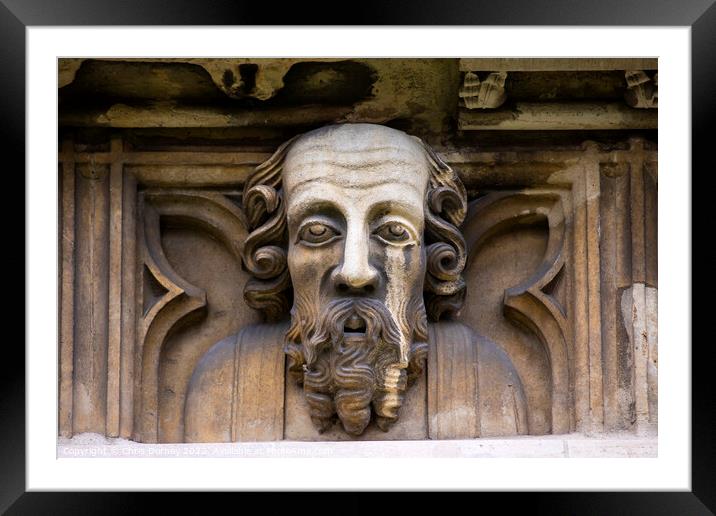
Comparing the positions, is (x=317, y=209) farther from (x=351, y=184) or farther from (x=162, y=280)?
(x=162, y=280)

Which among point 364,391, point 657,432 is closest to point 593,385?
point 657,432

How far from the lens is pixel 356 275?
8438 millimetres

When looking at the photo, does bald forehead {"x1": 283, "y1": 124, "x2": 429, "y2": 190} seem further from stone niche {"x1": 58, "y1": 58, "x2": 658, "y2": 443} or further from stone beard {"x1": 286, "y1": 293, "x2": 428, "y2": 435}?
stone beard {"x1": 286, "y1": 293, "x2": 428, "y2": 435}

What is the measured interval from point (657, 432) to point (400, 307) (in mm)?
990

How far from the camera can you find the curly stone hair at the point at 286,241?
28.8 ft

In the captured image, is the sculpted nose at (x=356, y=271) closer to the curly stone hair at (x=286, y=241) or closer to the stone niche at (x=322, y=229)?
the stone niche at (x=322, y=229)

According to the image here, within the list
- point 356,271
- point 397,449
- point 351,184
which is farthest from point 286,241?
point 397,449

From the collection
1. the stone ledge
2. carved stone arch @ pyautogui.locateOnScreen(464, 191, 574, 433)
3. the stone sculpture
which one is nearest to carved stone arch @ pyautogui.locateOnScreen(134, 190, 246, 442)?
the stone sculpture

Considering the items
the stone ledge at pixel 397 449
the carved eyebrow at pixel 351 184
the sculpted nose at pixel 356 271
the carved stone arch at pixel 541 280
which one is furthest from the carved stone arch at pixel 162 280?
the carved stone arch at pixel 541 280

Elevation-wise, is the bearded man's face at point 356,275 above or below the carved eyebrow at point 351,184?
below

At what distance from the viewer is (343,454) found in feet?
27.4

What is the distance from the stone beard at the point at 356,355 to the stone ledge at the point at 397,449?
0.17 meters

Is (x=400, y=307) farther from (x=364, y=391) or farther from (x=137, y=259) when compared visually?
(x=137, y=259)

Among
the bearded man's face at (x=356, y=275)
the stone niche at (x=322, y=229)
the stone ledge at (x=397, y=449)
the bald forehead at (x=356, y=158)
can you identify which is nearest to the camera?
the stone ledge at (x=397, y=449)
